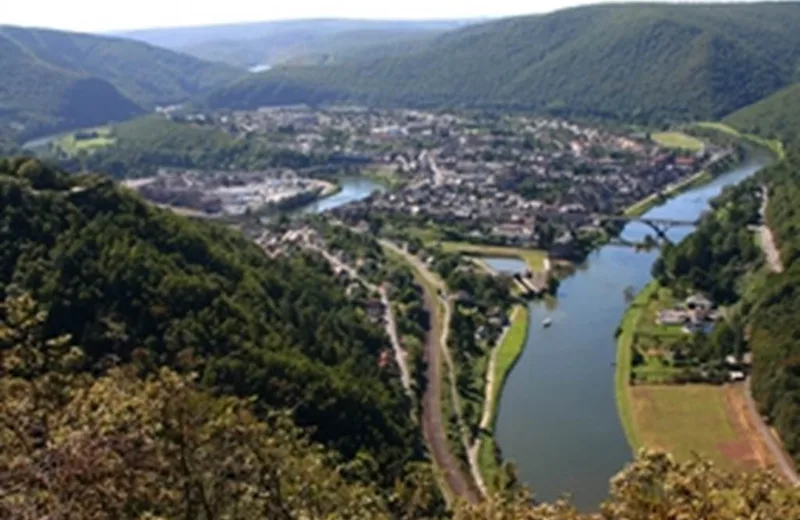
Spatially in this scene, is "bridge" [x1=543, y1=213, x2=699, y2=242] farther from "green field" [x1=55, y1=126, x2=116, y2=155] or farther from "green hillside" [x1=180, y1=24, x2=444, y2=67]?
"green hillside" [x1=180, y1=24, x2=444, y2=67]

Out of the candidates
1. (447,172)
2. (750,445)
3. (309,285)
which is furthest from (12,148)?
(750,445)

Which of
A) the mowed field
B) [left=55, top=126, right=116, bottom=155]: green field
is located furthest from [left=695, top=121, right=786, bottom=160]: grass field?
[left=55, top=126, right=116, bottom=155]: green field

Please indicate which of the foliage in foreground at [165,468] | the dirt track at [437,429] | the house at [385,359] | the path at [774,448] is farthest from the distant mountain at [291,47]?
the foliage in foreground at [165,468]

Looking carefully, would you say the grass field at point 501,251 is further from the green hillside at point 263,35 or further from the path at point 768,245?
the green hillside at point 263,35

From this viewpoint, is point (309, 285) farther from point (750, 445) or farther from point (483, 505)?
point (483, 505)

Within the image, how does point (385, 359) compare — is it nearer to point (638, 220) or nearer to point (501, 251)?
point (501, 251)
